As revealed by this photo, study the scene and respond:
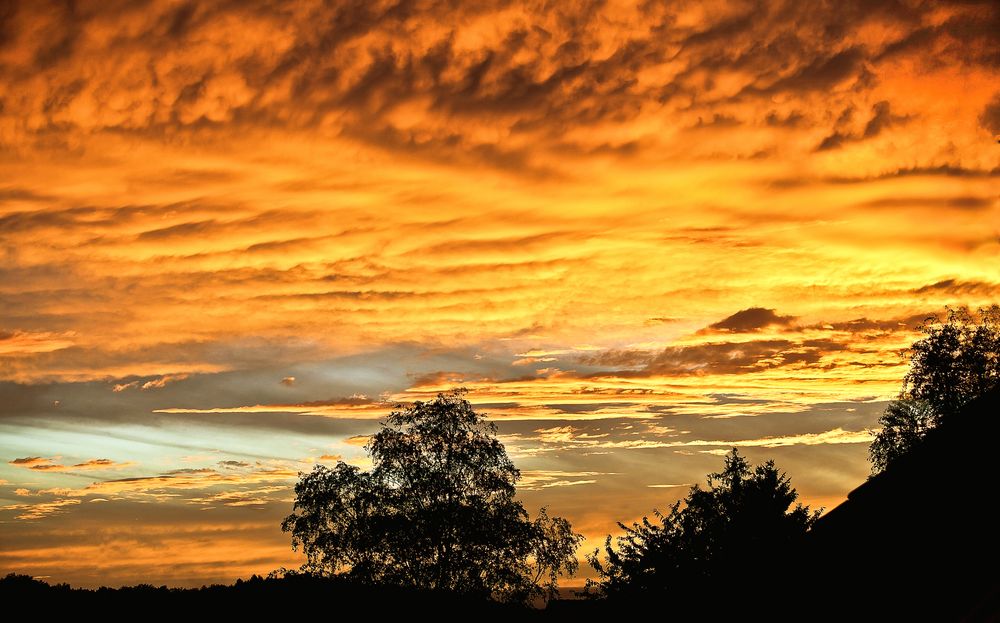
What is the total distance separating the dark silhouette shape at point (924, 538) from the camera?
629 cm

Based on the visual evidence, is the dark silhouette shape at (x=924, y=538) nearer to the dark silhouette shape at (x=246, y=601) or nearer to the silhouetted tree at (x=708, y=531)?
the dark silhouette shape at (x=246, y=601)

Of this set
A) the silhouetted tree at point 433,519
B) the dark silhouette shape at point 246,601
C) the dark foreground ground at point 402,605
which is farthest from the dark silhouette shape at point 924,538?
the silhouetted tree at point 433,519

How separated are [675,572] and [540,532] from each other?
878cm

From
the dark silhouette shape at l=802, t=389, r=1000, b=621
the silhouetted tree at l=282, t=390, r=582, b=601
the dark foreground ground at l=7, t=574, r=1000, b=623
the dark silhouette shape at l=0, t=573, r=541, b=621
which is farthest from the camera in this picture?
the silhouetted tree at l=282, t=390, r=582, b=601

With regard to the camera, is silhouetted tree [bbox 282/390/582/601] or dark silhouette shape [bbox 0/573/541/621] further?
silhouetted tree [bbox 282/390/582/601]

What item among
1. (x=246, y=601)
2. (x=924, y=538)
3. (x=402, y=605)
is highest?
(x=924, y=538)

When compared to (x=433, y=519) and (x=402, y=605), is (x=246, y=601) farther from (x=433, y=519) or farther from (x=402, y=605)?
(x=433, y=519)

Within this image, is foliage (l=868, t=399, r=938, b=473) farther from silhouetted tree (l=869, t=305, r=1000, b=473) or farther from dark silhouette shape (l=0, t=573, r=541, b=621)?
dark silhouette shape (l=0, t=573, r=541, b=621)

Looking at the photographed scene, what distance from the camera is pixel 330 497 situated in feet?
161

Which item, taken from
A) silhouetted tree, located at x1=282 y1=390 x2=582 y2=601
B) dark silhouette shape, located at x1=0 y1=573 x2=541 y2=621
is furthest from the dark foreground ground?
silhouetted tree, located at x1=282 y1=390 x2=582 y2=601

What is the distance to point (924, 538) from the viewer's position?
7234 millimetres

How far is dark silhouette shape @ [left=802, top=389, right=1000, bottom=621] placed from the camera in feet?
20.6

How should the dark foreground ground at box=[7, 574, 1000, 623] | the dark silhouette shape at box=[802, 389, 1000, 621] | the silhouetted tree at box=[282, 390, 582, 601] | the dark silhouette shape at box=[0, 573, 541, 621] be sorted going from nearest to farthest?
the dark silhouette shape at box=[802, 389, 1000, 621]
the dark foreground ground at box=[7, 574, 1000, 623]
the dark silhouette shape at box=[0, 573, 541, 621]
the silhouetted tree at box=[282, 390, 582, 601]

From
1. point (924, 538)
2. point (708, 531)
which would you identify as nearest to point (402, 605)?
point (924, 538)
